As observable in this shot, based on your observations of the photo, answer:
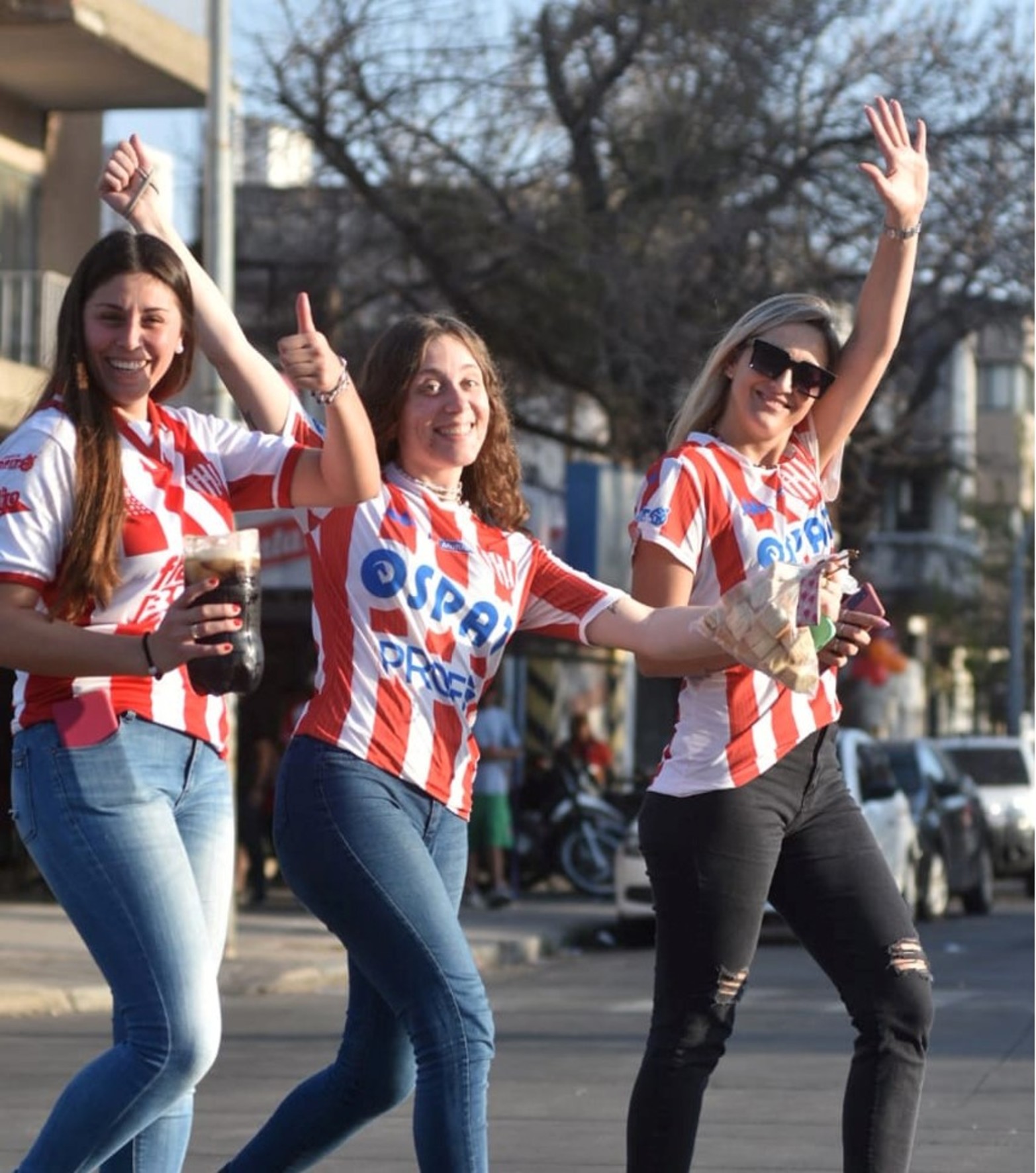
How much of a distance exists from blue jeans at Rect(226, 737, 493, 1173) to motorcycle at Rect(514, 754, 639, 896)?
59.3 ft

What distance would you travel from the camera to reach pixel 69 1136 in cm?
442

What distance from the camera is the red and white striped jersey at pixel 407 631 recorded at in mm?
4828

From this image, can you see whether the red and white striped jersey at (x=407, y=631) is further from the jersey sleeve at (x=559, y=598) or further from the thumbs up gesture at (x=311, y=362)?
the thumbs up gesture at (x=311, y=362)

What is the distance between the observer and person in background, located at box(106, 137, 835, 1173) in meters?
4.67

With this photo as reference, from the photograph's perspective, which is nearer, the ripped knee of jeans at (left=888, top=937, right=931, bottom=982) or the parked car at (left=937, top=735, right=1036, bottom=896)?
the ripped knee of jeans at (left=888, top=937, right=931, bottom=982)

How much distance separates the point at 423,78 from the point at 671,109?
97.7 inches

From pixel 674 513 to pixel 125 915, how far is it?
1412 mm

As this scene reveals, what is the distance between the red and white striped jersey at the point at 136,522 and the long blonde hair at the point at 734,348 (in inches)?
41.8

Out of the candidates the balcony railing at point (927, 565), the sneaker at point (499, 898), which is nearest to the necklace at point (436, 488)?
the sneaker at point (499, 898)

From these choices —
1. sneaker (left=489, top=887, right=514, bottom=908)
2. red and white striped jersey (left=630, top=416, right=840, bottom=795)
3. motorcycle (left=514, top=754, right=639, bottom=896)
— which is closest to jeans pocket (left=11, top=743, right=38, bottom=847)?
red and white striped jersey (left=630, top=416, right=840, bottom=795)

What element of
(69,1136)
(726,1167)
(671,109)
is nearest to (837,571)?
(69,1136)

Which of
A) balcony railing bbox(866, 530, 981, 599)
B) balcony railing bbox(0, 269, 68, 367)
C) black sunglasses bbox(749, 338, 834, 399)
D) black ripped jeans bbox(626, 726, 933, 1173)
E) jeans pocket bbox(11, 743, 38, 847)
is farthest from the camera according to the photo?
balcony railing bbox(866, 530, 981, 599)

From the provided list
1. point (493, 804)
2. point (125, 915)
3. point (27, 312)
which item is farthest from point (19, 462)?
point (493, 804)

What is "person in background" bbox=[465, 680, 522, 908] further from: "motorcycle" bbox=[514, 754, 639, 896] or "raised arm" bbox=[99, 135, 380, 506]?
"raised arm" bbox=[99, 135, 380, 506]
